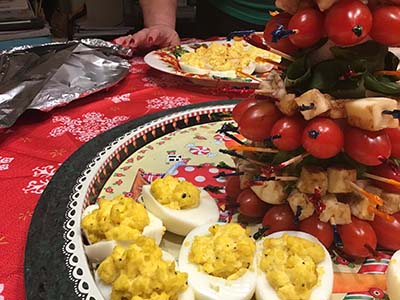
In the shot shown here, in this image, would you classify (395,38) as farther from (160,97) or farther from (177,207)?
(160,97)

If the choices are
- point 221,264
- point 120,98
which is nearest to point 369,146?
point 221,264

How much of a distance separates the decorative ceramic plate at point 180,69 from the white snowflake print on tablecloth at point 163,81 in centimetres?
6

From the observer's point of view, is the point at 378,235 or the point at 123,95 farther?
the point at 123,95

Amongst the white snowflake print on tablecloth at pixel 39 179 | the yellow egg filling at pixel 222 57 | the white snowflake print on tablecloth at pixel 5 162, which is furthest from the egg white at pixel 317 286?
the yellow egg filling at pixel 222 57

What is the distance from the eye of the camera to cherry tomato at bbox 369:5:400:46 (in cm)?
66

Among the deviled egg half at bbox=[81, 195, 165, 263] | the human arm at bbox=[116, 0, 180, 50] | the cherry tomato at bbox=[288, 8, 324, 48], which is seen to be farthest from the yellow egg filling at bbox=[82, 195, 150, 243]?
the human arm at bbox=[116, 0, 180, 50]

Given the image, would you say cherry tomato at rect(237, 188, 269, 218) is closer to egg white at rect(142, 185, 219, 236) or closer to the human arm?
egg white at rect(142, 185, 219, 236)

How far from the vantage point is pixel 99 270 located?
666mm

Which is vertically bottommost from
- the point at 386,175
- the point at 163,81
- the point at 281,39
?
the point at 163,81

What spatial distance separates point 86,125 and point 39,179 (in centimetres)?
30

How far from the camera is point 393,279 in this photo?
65 centimetres

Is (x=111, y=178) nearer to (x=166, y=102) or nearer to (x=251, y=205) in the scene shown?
(x=251, y=205)

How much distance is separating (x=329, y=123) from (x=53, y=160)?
0.69 m

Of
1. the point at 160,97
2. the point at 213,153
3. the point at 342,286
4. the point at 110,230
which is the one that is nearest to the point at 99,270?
the point at 110,230
